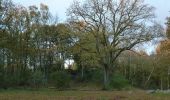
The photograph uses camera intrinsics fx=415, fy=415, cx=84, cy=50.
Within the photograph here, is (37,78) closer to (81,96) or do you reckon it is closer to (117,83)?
(117,83)

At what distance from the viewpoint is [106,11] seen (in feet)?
204

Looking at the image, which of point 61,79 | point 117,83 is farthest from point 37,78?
point 117,83

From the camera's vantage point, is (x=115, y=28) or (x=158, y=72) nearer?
(x=115, y=28)

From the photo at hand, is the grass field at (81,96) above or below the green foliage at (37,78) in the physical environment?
below

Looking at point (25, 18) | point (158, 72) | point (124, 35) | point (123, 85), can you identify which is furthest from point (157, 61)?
point (25, 18)

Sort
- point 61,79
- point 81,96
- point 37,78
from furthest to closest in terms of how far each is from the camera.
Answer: point 37,78 < point 61,79 < point 81,96

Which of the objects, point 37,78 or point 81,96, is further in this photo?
point 37,78

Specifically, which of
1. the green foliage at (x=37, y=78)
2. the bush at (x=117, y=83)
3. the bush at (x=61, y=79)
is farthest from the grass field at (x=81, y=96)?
the bush at (x=117, y=83)

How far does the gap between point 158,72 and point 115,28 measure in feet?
101

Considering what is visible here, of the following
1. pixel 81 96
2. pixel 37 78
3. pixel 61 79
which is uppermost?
pixel 37 78

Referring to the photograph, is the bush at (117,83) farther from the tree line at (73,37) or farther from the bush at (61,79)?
the bush at (61,79)

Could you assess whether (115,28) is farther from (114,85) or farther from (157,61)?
(157,61)

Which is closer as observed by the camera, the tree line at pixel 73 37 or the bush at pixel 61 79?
the bush at pixel 61 79

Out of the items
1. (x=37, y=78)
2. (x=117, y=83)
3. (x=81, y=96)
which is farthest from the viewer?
(x=117, y=83)
